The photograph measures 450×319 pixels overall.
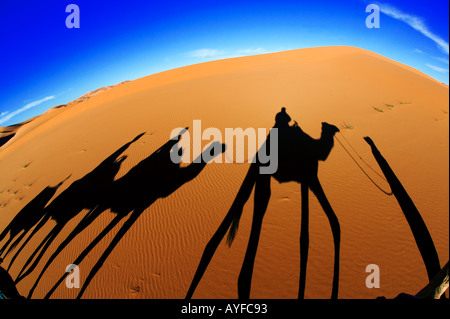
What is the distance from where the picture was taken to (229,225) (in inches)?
167

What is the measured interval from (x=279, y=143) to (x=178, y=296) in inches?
227

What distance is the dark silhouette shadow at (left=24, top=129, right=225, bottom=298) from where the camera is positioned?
14.1 feet

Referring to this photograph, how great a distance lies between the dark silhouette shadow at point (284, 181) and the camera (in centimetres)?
333

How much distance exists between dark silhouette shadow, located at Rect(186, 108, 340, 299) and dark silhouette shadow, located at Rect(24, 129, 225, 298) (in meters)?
2.11

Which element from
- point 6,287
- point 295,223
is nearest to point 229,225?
point 295,223

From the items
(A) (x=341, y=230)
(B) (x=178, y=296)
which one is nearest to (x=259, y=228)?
(A) (x=341, y=230)

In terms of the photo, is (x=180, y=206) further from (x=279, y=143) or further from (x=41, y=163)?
(x=41, y=163)

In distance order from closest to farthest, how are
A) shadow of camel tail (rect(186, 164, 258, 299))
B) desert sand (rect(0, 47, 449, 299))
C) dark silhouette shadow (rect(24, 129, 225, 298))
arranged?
desert sand (rect(0, 47, 449, 299)), shadow of camel tail (rect(186, 164, 258, 299)), dark silhouette shadow (rect(24, 129, 225, 298))

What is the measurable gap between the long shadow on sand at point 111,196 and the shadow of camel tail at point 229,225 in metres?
1.90

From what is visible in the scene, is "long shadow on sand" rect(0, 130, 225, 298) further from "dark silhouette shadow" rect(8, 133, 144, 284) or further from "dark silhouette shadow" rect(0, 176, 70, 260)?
"dark silhouette shadow" rect(0, 176, 70, 260)

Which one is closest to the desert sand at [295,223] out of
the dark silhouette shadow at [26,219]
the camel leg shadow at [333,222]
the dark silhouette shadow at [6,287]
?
the camel leg shadow at [333,222]

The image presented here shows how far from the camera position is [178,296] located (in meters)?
3.20

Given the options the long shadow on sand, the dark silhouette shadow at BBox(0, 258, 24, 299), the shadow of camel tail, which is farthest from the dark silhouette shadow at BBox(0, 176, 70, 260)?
the shadow of camel tail

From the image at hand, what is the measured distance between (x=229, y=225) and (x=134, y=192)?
3445 mm
